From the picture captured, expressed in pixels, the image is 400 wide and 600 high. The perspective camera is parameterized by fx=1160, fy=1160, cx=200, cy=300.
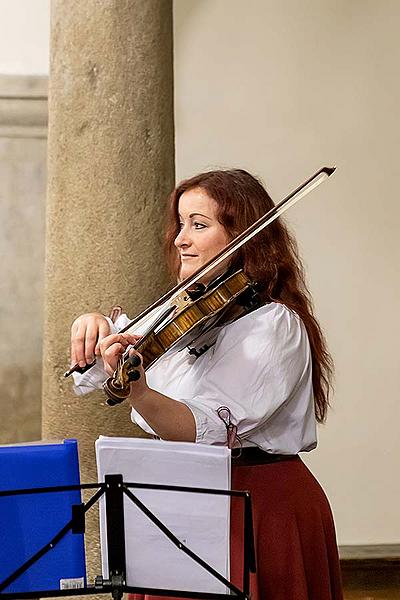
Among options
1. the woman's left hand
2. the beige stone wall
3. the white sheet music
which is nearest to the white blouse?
the woman's left hand

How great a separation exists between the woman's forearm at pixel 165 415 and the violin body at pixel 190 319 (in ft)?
0.17

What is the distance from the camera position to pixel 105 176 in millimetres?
3662

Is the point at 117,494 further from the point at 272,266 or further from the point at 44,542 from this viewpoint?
the point at 272,266

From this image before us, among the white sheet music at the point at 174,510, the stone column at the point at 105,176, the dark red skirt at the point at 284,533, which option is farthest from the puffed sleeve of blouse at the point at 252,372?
the stone column at the point at 105,176

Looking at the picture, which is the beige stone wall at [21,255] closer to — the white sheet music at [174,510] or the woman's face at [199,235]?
the woman's face at [199,235]

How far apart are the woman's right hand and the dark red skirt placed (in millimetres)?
442

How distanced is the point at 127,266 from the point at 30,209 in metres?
1.98

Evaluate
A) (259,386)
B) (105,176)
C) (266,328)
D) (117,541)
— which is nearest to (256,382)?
(259,386)

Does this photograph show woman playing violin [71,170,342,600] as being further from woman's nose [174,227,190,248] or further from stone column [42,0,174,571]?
stone column [42,0,174,571]

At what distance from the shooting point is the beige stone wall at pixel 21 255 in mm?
5504

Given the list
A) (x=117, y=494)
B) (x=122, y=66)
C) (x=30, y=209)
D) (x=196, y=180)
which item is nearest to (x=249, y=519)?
(x=117, y=494)

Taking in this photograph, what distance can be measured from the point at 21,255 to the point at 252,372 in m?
3.07

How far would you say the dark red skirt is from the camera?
2688 millimetres

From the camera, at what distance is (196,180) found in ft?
9.48
